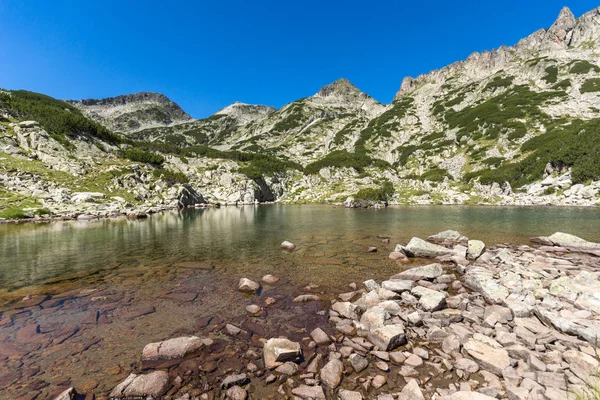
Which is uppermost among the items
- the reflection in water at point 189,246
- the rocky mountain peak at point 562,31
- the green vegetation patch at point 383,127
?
the rocky mountain peak at point 562,31

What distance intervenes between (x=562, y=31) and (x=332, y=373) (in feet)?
894

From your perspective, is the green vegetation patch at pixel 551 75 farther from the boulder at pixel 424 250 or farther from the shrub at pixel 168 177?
the shrub at pixel 168 177

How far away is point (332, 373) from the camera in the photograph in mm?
6992

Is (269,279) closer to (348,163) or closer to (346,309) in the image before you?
(346,309)

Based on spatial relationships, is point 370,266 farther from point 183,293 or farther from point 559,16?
point 559,16

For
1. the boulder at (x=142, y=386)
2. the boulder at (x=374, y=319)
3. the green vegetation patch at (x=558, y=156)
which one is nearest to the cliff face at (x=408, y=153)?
the green vegetation patch at (x=558, y=156)

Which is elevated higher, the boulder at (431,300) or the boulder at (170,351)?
the boulder at (431,300)

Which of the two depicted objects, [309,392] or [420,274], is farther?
[420,274]

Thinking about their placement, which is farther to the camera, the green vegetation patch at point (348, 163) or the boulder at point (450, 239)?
the green vegetation patch at point (348, 163)

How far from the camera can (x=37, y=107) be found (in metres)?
94.9

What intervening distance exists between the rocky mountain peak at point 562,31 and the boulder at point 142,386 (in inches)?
10528

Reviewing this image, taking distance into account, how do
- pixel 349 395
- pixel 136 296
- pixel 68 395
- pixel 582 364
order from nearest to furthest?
pixel 68 395, pixel 349 395, pixel 582 364, pixel 136 296

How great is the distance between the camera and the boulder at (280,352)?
7414 millimetres

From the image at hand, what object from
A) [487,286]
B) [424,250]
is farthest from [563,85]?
[487,286]
